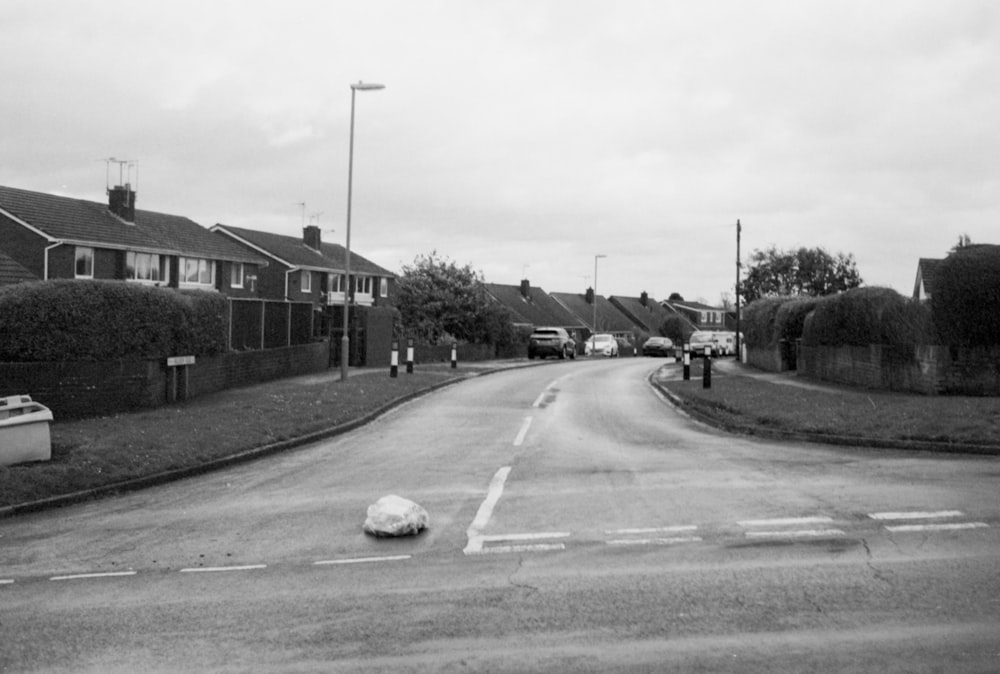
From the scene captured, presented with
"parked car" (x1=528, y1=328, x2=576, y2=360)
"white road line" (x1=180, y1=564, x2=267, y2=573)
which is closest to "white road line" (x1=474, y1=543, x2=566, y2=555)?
"white road line" (x1=180, y1=564, x2=267, y2=573)

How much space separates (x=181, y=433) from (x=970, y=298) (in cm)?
1590

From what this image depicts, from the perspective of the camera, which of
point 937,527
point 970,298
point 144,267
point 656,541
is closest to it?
point 656,541

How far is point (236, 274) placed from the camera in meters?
59.6

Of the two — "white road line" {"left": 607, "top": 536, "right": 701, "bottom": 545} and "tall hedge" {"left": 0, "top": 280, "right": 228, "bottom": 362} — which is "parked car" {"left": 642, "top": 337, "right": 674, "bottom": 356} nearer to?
"tall hedge" {"left": 0, "top": 280, "right": 228, "bottom": 362}

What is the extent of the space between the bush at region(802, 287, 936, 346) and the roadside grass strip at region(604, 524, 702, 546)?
49.4 ft

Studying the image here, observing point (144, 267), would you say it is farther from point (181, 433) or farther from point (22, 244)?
point (181, 433)

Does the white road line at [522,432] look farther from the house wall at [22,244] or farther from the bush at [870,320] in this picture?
the house wall at [22,244]

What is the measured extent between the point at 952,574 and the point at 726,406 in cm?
1346

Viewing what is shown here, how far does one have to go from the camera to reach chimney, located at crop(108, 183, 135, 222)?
169 ft

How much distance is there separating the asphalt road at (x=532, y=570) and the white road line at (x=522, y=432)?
2159mm

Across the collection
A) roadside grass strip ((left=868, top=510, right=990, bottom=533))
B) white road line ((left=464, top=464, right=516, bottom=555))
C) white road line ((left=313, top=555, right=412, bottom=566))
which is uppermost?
roadside grass strip ((left=868, top=510, right=990, bottom=533))

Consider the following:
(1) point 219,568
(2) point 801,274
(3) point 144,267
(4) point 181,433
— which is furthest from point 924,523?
(2) point 801,274

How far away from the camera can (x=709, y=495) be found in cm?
1044

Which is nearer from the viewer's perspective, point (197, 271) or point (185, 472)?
point (185, 472)
